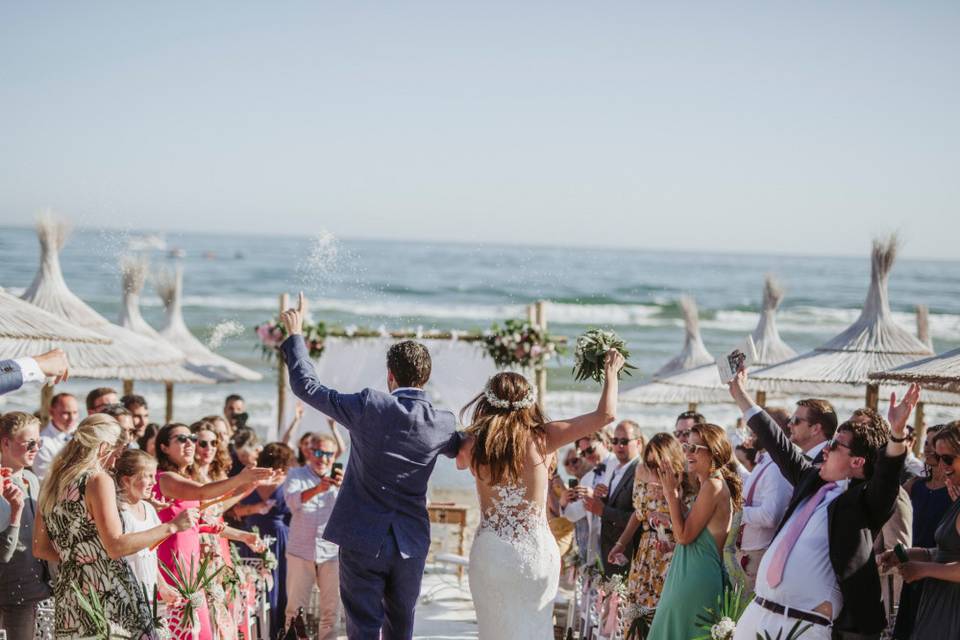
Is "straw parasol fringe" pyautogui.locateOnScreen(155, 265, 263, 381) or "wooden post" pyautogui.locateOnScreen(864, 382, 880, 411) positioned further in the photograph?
"straw parasol fringe" pyautogui.locateOnScreen(155, 265, 263, 381)

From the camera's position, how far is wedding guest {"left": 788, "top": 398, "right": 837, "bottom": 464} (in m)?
5.95

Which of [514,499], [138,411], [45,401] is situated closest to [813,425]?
[514,499]

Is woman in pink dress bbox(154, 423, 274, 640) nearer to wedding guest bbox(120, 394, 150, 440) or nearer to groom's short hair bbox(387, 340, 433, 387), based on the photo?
groom's short hair bbox(387, 340, 433, 387)

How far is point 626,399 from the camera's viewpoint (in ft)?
42.5

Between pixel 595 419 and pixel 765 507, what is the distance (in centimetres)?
160

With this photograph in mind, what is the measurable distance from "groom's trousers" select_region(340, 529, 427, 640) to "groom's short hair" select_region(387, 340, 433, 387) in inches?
27.7

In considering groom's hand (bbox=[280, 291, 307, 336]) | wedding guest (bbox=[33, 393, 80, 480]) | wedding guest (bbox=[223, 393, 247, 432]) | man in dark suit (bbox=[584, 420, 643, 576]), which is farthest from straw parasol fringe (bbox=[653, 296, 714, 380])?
groom's hand (bbox=[280, 291, 307, 336])

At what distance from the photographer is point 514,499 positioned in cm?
509

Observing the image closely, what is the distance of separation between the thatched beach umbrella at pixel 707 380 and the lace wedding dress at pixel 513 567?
7068mm

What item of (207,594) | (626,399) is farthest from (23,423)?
(626,399)

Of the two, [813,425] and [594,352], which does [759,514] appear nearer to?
[813,425]

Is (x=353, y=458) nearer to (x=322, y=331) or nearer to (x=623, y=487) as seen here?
(x=623, y=487)

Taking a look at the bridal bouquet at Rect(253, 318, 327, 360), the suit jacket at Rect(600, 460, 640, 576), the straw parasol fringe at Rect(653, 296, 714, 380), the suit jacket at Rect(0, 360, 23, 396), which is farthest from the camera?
the straw parasol fringe at Rect(653, 296, 714, 380)

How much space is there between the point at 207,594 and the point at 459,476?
946 centimetres
